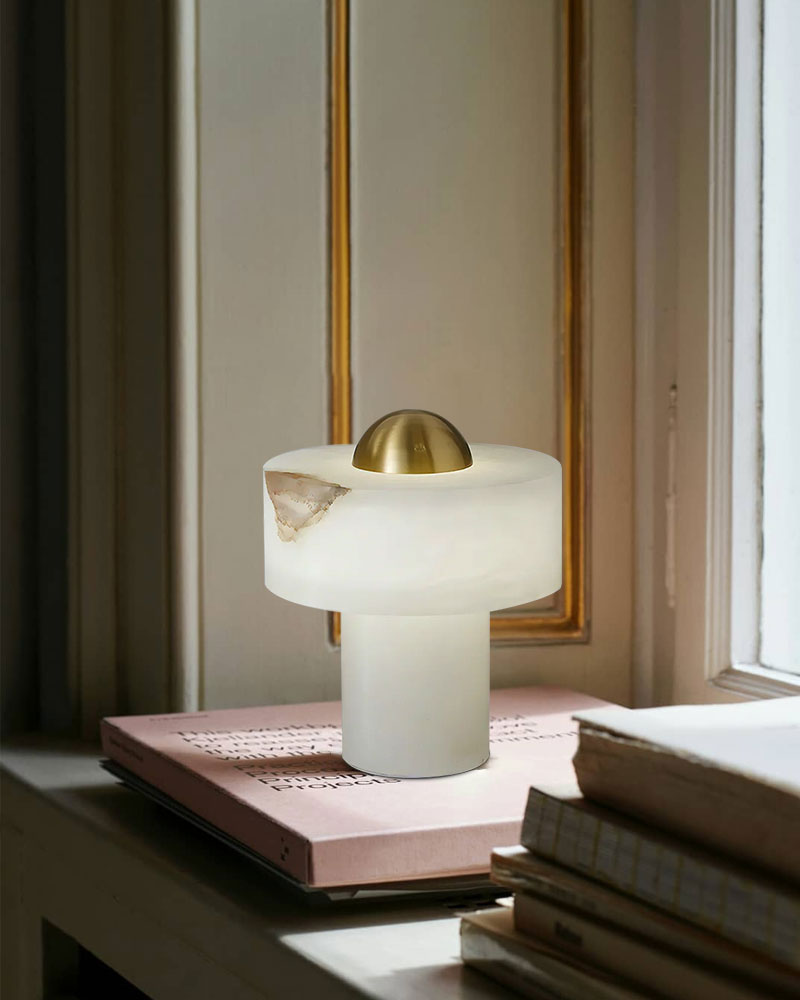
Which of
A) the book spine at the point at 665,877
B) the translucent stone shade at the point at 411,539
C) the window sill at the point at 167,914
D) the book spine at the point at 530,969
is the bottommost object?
the window sill at the point at 167,914

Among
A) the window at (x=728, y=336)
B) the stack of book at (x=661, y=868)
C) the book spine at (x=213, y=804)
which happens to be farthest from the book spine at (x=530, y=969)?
the window at (x=728, y=336)

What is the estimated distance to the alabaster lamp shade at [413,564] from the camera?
82 centimetres

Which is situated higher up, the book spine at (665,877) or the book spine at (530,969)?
the book spine at (665,877)

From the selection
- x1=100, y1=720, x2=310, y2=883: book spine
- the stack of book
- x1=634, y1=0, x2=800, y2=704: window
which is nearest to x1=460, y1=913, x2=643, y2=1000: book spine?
the stack of book

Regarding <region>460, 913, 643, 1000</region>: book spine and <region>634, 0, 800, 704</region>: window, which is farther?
<region>634, 0, 800, 704</region>: window

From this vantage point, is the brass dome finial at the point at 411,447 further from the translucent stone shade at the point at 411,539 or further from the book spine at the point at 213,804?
the book spine at the point at 213,804

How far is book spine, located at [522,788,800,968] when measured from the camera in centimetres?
53

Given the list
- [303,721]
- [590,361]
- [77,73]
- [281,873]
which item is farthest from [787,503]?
[77,73]

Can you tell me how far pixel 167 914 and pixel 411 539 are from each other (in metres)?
0.28

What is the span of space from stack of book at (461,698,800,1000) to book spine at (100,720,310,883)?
0.12 meters

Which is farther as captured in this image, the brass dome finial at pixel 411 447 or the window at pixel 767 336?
the window at pixel 767 336

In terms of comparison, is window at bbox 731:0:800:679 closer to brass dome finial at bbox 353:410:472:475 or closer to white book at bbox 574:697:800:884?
brass dome finial at bbox 353:410:472:475

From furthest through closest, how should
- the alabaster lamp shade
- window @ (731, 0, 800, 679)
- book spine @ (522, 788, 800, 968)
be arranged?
window @ (731, 0, 800, 679) → the alabaster lamp shade → book spine @ (522, 788, 800, 968)

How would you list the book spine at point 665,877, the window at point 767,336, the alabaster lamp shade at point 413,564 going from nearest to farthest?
the book spine at point 665,877 → the alabaster lamp shade at point 413,564 → the window at point 767,336
